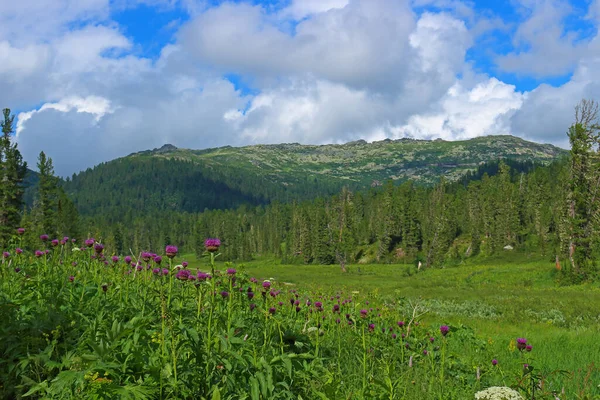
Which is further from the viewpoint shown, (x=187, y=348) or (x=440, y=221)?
(x=440, y=221)

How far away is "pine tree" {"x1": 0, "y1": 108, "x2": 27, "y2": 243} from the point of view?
163 feet

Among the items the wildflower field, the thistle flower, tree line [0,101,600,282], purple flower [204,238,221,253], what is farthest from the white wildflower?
tree line [0,101,600,282]

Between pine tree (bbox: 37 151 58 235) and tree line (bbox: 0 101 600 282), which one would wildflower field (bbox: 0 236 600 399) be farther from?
pine tree (bbox: 37 151 58 235)

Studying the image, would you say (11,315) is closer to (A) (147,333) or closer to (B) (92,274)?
(A) (147,333)

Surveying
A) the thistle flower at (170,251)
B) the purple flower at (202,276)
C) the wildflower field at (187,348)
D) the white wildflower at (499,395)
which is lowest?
the white wildflower at (499,395)

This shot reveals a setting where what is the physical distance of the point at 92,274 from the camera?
671 cm

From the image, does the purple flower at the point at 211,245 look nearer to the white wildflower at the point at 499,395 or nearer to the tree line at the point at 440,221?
the white wildflower at the point at 499,395

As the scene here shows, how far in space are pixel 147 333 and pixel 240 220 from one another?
18736 centimetres

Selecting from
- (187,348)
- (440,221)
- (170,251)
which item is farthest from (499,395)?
Answer: (440,221)

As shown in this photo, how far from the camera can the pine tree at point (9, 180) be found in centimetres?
4966

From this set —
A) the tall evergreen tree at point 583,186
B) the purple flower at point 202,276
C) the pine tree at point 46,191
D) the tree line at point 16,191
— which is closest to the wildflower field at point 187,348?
the purple flower at point 202,276

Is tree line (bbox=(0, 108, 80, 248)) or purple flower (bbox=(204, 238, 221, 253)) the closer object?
purple flower (bbox=(204, 238, 221, 253))

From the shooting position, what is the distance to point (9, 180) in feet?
172

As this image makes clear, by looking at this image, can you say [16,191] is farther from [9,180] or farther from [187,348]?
[187,348]
